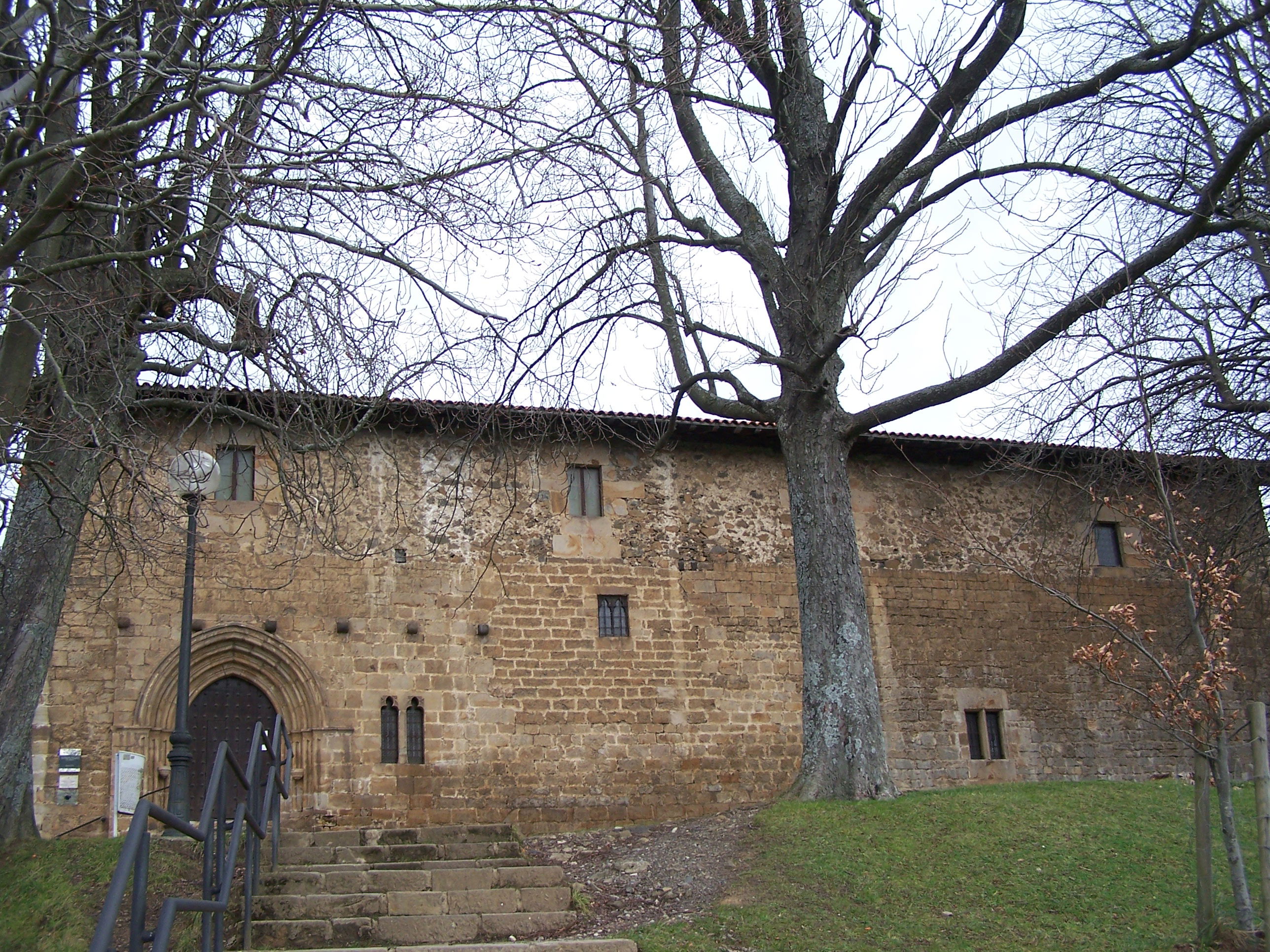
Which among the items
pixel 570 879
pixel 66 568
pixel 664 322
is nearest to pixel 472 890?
pixel 570 879

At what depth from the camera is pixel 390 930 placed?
20.9 ft

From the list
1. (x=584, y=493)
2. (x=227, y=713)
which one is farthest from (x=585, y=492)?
(x=227, y=713)

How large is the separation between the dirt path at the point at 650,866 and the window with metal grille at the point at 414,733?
10.7ft

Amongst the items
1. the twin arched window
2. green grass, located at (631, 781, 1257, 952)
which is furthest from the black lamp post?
the twin arched window

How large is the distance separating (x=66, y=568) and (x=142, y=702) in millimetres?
3934

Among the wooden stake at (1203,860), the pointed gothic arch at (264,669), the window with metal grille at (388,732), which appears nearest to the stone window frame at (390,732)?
the window with metal grille at (388,732)

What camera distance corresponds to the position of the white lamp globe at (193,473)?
Result: 7.27m

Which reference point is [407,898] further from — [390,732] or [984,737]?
[984,737]

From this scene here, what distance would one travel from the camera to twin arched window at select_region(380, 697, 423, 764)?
12.9 meters

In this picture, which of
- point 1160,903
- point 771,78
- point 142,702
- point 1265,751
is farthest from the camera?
point 142,702

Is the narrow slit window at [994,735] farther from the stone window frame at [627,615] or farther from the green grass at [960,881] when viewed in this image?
the green grass at [960,881]

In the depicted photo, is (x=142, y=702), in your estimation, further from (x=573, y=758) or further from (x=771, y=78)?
(x=771, y=78)

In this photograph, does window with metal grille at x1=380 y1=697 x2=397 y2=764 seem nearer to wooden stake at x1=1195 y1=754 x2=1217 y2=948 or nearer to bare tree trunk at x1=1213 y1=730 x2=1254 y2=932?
wooden stake at x1=1195 y1=754 x2=1217 y2=948

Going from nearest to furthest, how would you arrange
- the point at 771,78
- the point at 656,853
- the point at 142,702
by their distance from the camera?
the point at 656,853 → the point at 771,78 → the point at 142,702
